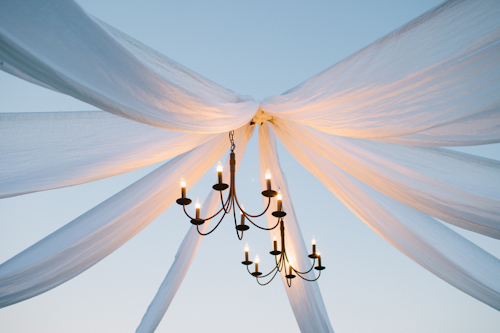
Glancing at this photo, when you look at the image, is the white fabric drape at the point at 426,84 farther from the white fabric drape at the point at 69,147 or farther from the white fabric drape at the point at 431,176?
the white fabric drape at the point at 69,147

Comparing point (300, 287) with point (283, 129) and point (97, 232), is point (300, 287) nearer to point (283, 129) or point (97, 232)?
point (283, 129)

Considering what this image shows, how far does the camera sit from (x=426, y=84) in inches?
52.9

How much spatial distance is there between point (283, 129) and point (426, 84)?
1.02 meters

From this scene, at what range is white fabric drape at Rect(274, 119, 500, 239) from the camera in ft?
5.34

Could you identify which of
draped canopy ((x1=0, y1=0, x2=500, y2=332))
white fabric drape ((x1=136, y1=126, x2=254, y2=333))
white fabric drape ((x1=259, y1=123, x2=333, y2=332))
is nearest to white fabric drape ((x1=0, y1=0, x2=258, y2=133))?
draped canopy ((x1=0, y1=0, x2=500, y2=332))

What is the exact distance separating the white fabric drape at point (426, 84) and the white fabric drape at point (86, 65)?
21.2 inches

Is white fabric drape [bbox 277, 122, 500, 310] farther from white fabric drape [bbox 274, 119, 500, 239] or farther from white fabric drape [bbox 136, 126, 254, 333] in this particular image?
white fabric drape [bbox 136, 126, 254, 333]

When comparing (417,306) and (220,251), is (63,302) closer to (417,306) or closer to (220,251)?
(220,251)

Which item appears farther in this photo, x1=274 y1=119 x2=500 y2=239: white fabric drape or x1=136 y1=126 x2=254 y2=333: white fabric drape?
x1=136 y1=126 x2=254 y2=333: white fabric drape

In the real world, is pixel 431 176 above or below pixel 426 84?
below

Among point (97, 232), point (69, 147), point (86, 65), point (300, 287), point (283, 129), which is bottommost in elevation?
point (300, 287)

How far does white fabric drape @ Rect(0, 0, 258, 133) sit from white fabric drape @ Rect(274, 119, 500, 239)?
86 cm

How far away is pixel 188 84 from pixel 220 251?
334 centimetres

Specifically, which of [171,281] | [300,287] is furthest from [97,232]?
[300,287]
